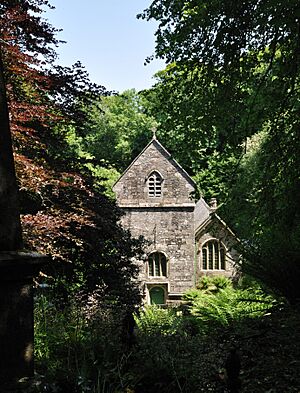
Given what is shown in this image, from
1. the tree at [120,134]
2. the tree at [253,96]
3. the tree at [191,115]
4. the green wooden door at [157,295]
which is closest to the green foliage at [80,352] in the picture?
the tree at [253,96]

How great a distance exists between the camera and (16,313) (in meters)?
2.86

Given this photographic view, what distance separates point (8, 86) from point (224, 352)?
527cm

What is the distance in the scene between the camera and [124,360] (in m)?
3.55

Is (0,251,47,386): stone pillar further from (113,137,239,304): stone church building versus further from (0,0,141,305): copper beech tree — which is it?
(113,137,239,304): stone church building

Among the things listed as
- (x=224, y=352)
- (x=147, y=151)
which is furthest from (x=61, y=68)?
(x=147, y=151)

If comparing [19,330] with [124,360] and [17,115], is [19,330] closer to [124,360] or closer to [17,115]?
[124,360]

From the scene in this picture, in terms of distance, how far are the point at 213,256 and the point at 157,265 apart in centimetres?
329

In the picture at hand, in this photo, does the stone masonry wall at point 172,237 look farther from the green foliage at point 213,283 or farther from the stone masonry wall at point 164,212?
the green foliage at point 213,283

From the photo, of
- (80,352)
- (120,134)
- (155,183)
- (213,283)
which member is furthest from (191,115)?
(120,134)

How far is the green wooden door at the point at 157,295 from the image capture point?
994 inches

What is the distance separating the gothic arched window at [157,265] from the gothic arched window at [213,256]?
7.56 feet

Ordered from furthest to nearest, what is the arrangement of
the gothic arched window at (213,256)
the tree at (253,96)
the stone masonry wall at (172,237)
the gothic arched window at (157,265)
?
the gothic arched window at (213,256) < the gothic arched window at (157,265) < the stone masonry wall at (172,237) < the tree at (253,96)

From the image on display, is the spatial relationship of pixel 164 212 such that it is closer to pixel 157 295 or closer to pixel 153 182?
pixel 153 182

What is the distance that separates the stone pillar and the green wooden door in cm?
2279
